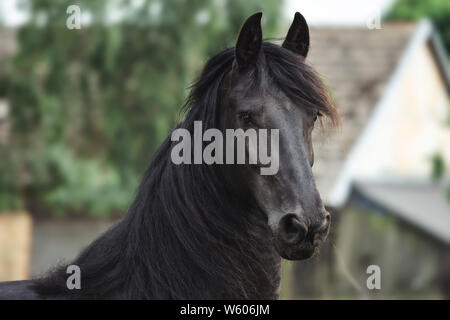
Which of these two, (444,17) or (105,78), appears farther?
(444,17)

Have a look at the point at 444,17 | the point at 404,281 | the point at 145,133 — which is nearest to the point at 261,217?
the point at 145,133

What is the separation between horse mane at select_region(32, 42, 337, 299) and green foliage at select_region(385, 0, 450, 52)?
30678mm

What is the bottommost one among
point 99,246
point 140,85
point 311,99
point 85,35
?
point 99,246

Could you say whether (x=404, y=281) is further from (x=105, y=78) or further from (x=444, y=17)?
(x=444, y=17)

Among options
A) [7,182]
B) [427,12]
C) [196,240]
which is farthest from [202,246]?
[427,12]

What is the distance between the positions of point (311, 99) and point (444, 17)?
32198mm

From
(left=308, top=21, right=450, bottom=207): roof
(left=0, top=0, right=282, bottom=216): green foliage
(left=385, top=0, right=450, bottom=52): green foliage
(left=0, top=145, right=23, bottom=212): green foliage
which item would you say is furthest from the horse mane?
(left=385, top=0, right=450, bottom=52): green foliage

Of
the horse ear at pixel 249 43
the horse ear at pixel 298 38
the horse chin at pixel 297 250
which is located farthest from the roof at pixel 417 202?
the horse chin at pixel 297 250

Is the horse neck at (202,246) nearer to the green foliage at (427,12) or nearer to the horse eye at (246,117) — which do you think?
the horse eye at (246,117)

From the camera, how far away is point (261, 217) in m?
3.26

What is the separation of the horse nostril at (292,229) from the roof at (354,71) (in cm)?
1441

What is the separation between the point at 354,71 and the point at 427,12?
48.0 feet

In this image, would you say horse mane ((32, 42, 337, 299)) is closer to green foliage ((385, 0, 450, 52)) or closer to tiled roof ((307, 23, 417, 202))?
tiled roof ((307, 23, 417, 202))
